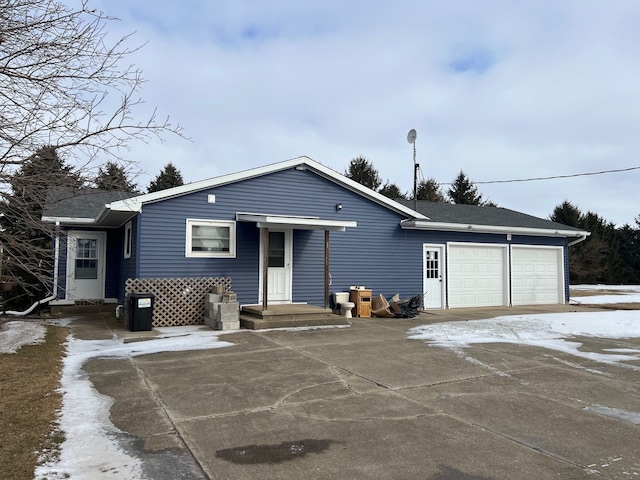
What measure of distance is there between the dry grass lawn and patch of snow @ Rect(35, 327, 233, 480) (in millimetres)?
98

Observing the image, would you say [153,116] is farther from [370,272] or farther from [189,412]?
[370,272]

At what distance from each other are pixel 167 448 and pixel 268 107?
13.2 metres

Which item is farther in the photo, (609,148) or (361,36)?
(609,148)

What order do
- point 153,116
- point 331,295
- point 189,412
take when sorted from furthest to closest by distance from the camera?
point 331,295 < point 153,116 < point 189,412

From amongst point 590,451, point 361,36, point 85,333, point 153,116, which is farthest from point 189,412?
point 361,36

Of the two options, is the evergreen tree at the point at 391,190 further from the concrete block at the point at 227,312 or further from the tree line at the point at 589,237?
the concrete block at the point at 227,312

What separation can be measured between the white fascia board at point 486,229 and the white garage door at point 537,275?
0.61m

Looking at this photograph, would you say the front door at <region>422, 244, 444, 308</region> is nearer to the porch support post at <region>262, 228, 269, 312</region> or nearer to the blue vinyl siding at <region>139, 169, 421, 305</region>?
the blue vinyl siding at <region>139, 169, 421, 305</region>

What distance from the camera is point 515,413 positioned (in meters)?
4.48

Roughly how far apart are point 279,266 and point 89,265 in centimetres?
658

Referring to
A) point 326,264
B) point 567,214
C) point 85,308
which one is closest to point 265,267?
point 326,264

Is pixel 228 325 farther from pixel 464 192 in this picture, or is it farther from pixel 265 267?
→ pixel 464 192

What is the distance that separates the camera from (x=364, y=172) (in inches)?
1474

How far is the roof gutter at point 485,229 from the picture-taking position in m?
13.9
